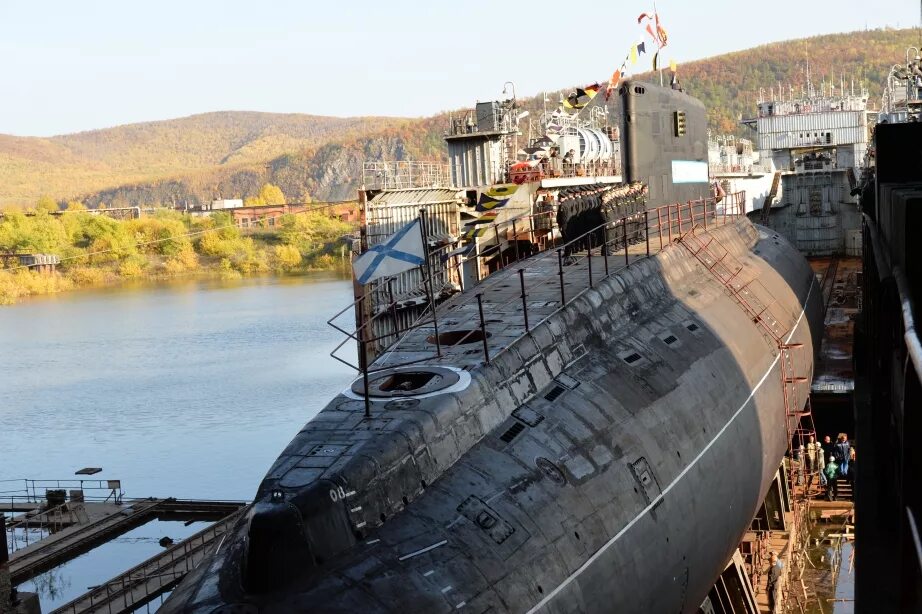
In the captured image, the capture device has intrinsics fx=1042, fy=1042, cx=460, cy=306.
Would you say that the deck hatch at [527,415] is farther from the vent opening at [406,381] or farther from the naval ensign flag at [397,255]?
the naval ensign flag at [397,255]

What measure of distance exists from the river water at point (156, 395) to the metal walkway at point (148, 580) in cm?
438

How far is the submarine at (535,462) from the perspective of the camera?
715 cm

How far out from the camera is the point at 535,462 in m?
8.63

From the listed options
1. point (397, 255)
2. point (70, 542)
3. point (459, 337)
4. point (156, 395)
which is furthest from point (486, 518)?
point (156, 395)

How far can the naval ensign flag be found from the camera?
8.81 meters

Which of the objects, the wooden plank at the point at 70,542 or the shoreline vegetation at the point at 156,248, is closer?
the wooden plank at the point at 70,542

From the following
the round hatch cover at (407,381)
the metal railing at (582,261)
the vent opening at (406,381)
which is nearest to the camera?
the round hatch cover at (407,381)

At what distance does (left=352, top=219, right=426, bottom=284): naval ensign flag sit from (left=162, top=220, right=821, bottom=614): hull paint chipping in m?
1.12

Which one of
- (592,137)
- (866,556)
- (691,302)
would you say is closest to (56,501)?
(691,302)

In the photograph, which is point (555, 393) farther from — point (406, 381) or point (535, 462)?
point (406, 381)

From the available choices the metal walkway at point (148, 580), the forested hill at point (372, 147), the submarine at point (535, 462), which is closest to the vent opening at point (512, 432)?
the submarine at point (535, 462)

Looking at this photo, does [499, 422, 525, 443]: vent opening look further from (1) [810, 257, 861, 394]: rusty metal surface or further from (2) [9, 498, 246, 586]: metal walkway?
(2) [9, 498, 246, 586]: metal walkway

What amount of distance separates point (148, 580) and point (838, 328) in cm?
1637

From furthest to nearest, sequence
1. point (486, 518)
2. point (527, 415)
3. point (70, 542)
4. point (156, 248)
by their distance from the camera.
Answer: point (156, 248)
point (70, 542)
point (527, 415)
point (486, 518)
